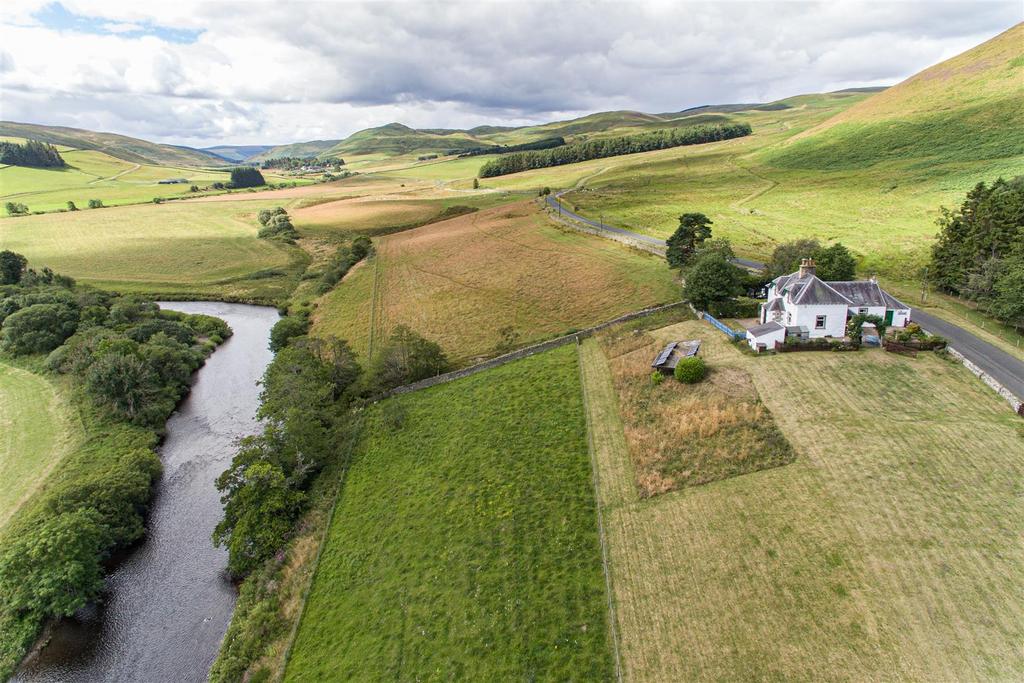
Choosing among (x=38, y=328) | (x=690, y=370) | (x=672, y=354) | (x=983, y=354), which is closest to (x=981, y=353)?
(x=983, y=354)

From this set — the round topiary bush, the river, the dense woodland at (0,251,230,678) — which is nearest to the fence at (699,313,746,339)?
the round topiary bush

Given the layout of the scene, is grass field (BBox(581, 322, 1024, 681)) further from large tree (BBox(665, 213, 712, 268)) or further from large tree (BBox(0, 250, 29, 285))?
large tree (BBox(0, 250, 29, 285))

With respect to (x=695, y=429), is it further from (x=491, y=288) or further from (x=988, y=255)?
(x=491, y=288)

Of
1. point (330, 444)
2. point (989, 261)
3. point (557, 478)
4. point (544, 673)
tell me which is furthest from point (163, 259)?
point (989, 261)

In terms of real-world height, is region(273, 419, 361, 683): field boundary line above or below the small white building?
below

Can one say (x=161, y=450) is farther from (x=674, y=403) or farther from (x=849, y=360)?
(x=849, y=360)

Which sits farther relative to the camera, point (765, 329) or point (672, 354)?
point (672, 354)

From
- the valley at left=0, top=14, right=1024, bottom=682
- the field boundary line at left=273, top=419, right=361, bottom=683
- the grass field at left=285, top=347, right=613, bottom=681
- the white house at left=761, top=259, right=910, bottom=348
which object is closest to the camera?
the valley at left=0, top=14, right=1024, bottom=682

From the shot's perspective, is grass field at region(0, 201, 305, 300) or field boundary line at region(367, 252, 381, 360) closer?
field boundary line at region(367, 252, 381, 360)
